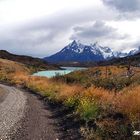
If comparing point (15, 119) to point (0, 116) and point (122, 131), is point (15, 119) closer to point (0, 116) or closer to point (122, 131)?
point (0, 116)

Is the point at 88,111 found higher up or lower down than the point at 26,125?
higher up

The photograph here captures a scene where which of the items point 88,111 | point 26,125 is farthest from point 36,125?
point 88,111

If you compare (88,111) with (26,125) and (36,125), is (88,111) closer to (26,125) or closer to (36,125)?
(36,125)

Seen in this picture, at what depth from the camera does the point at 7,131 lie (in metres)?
19.3

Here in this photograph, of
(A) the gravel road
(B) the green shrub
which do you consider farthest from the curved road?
(B) the green shrub

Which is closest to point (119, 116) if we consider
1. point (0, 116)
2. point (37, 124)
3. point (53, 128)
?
point (53, 128)

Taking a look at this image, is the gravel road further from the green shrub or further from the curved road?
the green shrub

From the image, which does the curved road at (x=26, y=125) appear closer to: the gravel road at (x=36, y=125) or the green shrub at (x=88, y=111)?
the gravel road at (x=36, y=125)

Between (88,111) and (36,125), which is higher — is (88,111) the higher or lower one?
the higher one

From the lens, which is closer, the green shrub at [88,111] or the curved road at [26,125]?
the curved road at [26,125]

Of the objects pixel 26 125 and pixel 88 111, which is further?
pixel 26 125

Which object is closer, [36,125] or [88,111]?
[88,111]

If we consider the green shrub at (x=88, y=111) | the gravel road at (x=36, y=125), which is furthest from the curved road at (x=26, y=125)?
the green shrub at (x=88, y=111)

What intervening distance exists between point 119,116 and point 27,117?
808cm
